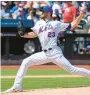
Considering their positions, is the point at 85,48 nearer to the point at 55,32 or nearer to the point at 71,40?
the point at 71,40

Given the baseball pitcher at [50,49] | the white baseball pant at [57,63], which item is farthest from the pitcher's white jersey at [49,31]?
the white baseball pant at [57,63]

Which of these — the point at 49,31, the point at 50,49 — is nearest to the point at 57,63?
the point at 50,49

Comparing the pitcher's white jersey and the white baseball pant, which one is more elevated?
the pitcher's white jersey

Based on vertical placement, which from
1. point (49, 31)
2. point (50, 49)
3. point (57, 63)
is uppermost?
point (49, 31)

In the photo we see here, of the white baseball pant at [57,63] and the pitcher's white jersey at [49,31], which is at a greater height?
the pitcher's white jersey at [49,31]

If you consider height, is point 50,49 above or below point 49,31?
below

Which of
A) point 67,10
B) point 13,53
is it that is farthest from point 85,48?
point 13,53

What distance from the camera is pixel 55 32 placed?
316 inches

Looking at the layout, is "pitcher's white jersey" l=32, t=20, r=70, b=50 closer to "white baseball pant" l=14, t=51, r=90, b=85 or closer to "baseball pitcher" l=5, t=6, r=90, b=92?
"baseball pitcher" l=5, t=6, r=90, b=92

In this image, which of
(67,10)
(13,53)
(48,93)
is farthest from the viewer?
(13,53)

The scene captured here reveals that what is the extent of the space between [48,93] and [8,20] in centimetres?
1027

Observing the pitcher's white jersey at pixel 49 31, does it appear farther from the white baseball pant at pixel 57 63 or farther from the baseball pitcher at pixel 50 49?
the white baseball pant at pixel 57 63

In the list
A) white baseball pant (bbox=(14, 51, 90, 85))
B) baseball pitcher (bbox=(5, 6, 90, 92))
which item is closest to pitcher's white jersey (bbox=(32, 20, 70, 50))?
baseball pitcher (bbox=(5, 6, 90, 92))

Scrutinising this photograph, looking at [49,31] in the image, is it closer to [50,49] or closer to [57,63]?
[50,49]
